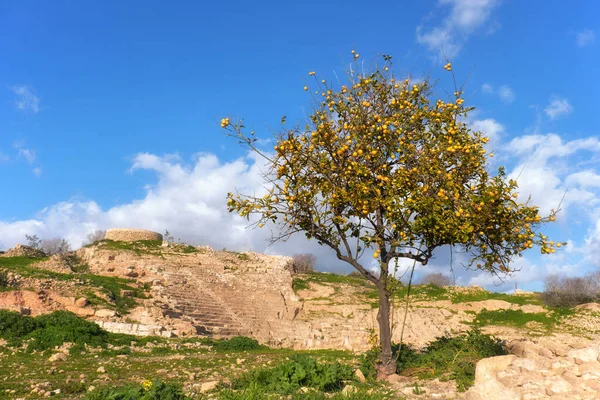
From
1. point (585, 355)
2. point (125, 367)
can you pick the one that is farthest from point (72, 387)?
point (585, 355)

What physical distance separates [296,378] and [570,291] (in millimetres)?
36987

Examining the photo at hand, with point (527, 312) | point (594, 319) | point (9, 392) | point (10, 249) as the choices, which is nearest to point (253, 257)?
point (10, 249)

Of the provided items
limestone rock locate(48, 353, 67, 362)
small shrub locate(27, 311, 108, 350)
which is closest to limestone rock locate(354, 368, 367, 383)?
limestone rock locate(48, 353, 67, 362)

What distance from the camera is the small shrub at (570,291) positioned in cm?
3522

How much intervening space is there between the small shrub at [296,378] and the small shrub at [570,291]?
1300 inches

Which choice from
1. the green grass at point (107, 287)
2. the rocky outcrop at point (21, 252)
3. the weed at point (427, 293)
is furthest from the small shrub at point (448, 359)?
the rocky outcrop at point (21, 252)

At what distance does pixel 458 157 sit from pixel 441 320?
74.4 feet

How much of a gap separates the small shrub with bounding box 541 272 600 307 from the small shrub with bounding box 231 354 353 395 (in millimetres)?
33024

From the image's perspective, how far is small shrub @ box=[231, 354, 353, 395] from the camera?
7.81 meters

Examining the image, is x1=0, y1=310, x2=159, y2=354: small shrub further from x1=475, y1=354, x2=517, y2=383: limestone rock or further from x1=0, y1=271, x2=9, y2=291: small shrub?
x1=475, y1=354, x2=517, y2=383: limestone rock

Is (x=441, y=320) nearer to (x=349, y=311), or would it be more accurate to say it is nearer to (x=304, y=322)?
(x=349, y=311)

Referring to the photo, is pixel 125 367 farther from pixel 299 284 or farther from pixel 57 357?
pixel 299 284

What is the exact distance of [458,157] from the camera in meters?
9.02

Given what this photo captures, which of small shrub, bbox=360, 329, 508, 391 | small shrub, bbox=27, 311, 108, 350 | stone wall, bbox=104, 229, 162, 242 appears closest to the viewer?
small shrub, bbox=360, 329, 508, 391
